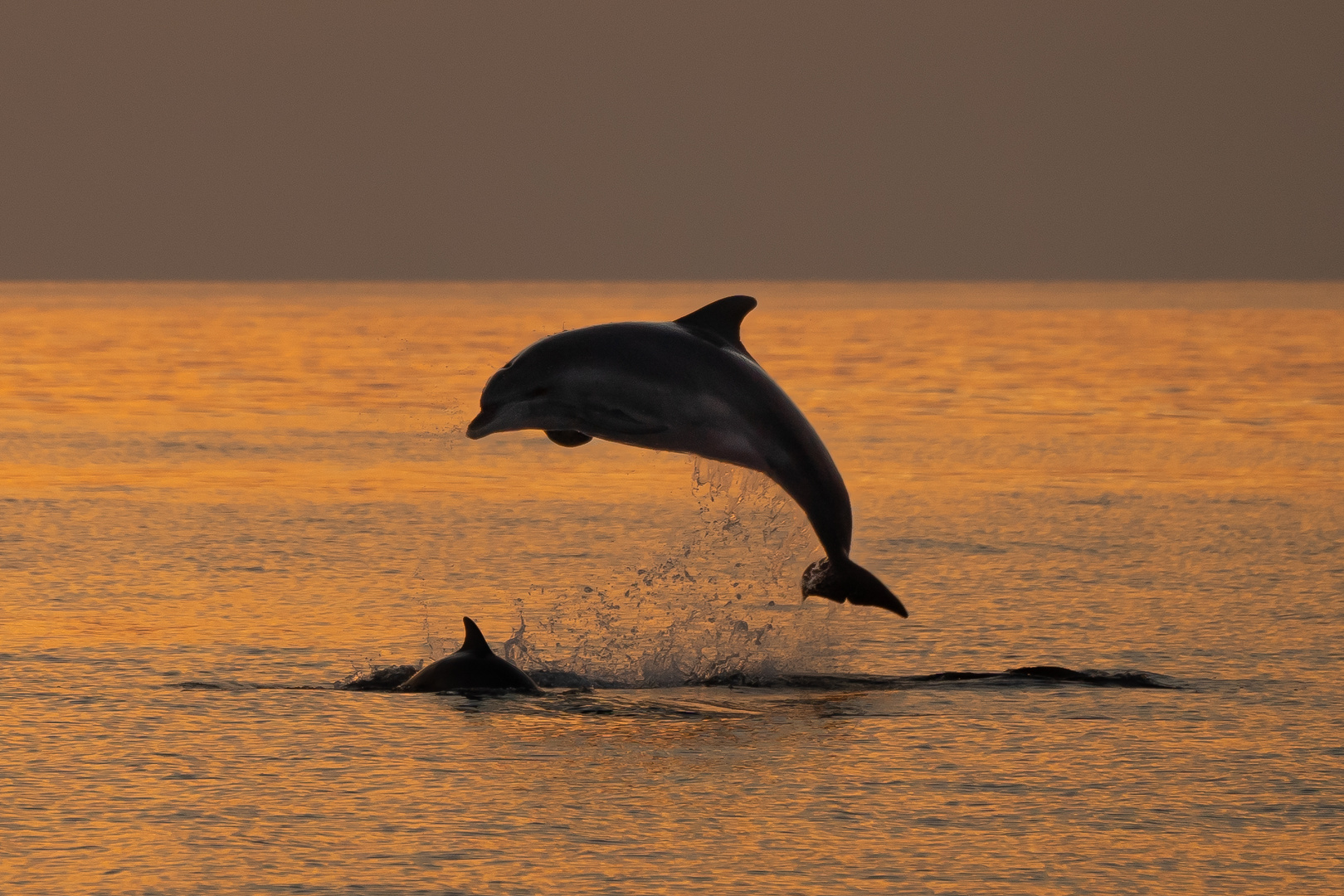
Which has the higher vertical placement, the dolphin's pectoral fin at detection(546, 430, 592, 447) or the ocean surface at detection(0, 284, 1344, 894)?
the dolphin's pectoral fin at detection(546, 430, 592, 447)

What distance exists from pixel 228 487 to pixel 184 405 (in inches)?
603

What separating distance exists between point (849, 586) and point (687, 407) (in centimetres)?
164

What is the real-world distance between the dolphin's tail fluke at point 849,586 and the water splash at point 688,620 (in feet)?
3.78

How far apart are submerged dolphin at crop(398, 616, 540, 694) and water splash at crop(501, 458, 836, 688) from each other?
2.62ft

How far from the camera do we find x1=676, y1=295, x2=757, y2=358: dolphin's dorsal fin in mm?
13320

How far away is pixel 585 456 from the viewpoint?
33250mm

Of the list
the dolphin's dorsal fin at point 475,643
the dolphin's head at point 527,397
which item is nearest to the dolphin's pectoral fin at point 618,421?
the dolphin's head at point 527,397

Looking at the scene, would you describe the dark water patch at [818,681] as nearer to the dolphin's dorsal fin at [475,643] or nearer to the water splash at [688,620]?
the water splash at [688,620]

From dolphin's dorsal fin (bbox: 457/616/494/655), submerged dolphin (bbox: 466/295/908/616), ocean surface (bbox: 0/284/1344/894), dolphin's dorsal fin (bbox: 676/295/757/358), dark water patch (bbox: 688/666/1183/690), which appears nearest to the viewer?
ocean surface (bbox: 0/284/1344/894)

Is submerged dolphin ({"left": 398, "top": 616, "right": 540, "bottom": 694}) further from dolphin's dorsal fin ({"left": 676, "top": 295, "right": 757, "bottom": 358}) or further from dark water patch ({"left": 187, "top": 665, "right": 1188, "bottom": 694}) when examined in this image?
dolphin's dorsal fin ({"left": 676, "top": 295, "right": 757, "bottom": 358})

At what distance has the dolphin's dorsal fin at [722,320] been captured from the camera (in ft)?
43.7

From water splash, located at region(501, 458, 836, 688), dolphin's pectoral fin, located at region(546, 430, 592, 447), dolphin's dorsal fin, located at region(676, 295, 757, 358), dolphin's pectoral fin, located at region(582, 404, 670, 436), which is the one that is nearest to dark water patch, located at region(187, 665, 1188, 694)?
water splash, located at region(501, 458, 836, 688)

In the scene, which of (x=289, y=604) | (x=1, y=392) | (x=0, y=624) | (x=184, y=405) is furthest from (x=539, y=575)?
(x=1, y=392)

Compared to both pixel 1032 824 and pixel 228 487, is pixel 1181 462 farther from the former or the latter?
pixel 1032 824
